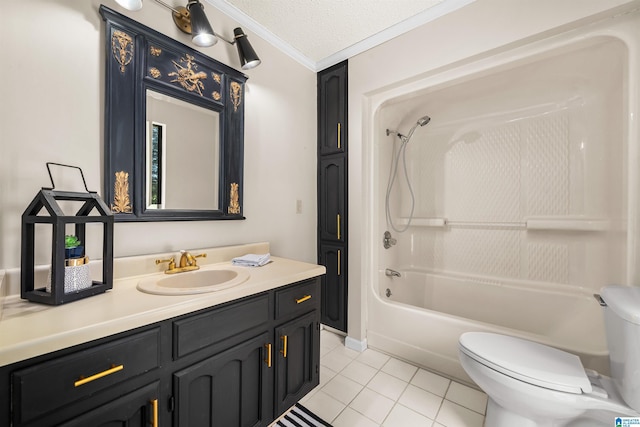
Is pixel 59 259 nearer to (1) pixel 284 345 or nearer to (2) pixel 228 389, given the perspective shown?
(2) pixel 228 389

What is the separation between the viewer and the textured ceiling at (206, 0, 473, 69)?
5.24 ft

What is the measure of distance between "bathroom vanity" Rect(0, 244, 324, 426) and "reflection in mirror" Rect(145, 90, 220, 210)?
0.44 m

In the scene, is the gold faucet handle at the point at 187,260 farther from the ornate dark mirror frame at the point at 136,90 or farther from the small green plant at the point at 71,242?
the small green plant at the point at 71,242

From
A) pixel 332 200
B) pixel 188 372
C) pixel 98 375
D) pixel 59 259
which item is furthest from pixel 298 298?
pixel 332 200

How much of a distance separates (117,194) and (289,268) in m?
0.91

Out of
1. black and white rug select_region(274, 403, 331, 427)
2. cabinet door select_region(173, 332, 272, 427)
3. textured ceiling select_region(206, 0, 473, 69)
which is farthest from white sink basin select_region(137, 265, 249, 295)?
textured ceiling select_region(206, 0, 473, 69)

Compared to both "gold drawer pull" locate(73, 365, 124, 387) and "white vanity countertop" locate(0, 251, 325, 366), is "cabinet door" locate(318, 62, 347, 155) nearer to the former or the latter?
"white vanity countertop" locate(0, 251, 325, 366)

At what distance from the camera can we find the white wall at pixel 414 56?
1.31m

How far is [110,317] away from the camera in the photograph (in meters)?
0.76

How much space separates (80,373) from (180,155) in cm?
107

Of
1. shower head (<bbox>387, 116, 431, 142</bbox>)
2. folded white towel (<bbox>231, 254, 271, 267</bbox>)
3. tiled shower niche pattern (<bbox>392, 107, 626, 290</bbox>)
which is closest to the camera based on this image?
folded white towel (<bbox>231, 254, 271, 267</bbox>)

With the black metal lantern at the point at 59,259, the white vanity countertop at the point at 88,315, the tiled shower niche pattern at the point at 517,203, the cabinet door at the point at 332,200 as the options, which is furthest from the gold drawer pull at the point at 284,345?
the tiled shower niche pattern at the point at 517,203

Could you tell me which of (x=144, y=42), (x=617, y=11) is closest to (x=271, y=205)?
(x=144, y=42)

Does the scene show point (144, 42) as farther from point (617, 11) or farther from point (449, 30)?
point (617, 11)
